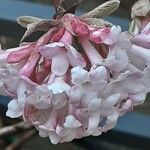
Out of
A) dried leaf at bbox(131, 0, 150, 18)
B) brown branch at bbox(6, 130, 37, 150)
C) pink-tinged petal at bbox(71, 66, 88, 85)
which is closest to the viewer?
pink-tinged petal at bbox(71, 66, 88, 85)

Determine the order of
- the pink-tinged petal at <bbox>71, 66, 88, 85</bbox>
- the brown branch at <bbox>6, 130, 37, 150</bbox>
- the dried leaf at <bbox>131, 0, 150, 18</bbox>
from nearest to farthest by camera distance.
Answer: the pink-tinged petal at <bbox>71, 66, 88, 85</bbox>
the dried leaf at <bbox>131, 0, 150, 18</bbox>
the brown branch at <bbox>6, 130, 37, 150</bbox>

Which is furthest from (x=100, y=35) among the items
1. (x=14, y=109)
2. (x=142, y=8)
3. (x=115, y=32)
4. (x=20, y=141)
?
(x=20, y=141)

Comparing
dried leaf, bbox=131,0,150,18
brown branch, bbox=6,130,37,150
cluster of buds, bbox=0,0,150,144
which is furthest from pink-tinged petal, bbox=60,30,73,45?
brown branch, bbox=6,130,37,150

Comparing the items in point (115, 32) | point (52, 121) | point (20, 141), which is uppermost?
point (115, 32)

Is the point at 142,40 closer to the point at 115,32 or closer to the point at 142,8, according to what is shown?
the point at 115,32

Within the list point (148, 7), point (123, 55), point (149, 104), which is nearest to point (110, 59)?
point (123, 55)

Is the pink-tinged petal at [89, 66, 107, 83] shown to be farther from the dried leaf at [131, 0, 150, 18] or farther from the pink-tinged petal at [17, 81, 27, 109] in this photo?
the dried leaf at [131, 0, 150, 18]
